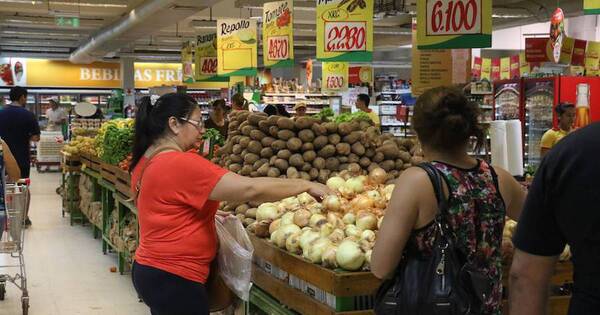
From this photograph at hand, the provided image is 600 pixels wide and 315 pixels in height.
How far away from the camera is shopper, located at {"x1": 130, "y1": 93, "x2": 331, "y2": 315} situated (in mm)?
3002

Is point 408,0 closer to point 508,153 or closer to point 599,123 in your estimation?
point 508,153

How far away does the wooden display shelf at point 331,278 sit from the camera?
9.74 feet

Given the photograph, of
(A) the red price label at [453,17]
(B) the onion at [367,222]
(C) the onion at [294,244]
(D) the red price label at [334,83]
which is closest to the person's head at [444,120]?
(B) the onion at [367,222]

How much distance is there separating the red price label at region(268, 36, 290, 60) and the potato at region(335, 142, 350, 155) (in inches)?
231

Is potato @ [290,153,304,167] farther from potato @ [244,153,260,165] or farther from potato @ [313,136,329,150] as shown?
potato @ [244,153,260,165]

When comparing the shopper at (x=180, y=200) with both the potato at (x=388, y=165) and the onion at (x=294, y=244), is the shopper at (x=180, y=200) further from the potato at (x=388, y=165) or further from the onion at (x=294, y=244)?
the potato at (x=388, y=165)

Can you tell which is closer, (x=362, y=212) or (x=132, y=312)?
(x=362, y=212)

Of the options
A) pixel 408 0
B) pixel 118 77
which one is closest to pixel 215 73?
pixel 408 0

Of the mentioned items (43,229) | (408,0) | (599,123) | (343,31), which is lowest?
(43,229)

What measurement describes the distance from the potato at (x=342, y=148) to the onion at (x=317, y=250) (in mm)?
1673

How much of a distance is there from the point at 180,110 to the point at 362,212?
101 centimetres

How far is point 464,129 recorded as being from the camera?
7.80ft

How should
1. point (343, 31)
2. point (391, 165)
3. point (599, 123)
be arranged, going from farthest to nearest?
point (343, 31)
point (391, 165)
point (599, 123)

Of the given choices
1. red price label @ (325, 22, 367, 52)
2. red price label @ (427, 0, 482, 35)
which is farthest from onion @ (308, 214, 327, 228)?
red price label @ (325, 22, 367, 52)
